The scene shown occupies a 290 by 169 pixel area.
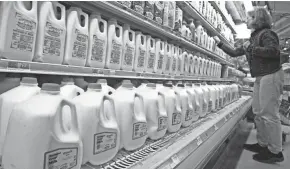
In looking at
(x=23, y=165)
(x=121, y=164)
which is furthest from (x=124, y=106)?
(x=23, y=165)

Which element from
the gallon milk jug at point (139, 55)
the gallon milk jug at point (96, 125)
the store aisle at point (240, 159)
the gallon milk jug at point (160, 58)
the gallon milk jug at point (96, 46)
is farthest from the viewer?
the store aisle at point (240, 159)

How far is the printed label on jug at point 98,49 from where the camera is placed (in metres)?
1.30

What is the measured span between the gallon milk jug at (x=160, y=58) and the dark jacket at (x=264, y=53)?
4.30 feet

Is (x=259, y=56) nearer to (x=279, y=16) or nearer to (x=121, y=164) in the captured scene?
(x=121, y=164)

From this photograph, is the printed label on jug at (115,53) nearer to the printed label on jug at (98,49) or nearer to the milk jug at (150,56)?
the printed label on jug at (98,49)

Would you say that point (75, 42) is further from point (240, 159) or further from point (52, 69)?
point (240, 159)

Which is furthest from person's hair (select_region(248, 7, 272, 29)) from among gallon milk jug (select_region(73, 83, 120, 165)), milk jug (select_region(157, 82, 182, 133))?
gallon milk jug (select_region(73, 83, 120, 165))

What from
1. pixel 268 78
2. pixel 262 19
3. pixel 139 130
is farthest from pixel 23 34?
pixel 262 19

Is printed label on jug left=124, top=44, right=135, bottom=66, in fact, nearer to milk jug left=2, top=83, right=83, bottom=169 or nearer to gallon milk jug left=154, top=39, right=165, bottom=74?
gallon milk jug left=154, top=39, right=165, bottom=74

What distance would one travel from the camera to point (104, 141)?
3.32 feet

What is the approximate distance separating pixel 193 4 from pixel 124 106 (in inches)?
81.9

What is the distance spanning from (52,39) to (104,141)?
505mm

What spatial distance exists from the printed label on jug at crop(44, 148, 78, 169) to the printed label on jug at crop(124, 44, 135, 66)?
0.85 metres

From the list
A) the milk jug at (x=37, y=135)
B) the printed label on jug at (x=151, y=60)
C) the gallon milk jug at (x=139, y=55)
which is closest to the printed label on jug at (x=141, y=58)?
the gallon milk jug at (x=139, y=55)
